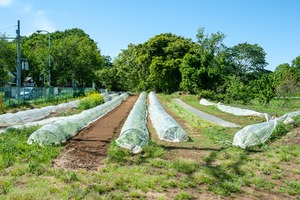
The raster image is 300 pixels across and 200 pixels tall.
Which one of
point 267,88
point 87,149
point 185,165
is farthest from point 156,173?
point 267,88

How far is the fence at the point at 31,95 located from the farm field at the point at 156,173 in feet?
A: 44.0

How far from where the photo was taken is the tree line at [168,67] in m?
31.8

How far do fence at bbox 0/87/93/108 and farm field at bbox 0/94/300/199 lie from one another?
44.0ft

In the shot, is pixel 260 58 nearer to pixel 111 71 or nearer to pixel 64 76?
pixel 111 71

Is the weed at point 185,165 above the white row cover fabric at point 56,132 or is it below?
below

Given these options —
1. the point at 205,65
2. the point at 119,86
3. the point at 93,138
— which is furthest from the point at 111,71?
the point at 93,138

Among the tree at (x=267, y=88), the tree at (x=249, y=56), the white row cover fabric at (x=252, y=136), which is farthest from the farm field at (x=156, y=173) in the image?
the tree at (x=249, y=56)

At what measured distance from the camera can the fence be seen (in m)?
21.3

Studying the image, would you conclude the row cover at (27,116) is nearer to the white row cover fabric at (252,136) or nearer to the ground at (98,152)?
the ground at (98,152)

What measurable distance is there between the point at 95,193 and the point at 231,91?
26.4 meters

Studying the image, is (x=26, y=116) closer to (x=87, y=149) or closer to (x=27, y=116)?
(x=27, y=116)

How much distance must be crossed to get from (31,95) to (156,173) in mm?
22350

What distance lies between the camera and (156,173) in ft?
20.4

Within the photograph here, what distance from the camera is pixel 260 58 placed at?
70750mm
